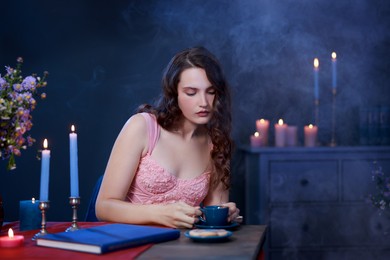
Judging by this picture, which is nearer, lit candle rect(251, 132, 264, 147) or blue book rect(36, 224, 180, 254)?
blue book rect(36, 224, 180, 254)

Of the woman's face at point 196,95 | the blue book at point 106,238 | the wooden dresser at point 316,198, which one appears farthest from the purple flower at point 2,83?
the wooden dresser at point 316,198

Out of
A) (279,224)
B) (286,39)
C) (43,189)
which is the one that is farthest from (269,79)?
(43,189)

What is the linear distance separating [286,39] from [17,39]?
1768 mm

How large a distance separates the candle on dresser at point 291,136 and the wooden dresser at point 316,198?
0.13 metres

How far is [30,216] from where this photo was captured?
2033 mm

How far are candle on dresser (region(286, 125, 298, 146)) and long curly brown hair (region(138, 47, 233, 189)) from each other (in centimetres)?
132

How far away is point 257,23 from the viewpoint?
4285 mm

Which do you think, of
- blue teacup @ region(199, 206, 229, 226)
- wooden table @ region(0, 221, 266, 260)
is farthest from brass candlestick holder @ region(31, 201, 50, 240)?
blue teacup @ region(199, 206, 229, 226)

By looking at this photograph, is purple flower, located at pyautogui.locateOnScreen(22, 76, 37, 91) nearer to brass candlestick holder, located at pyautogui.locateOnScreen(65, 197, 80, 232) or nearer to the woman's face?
brass candlestick holder, located at pyautogui.locateOnScreen(65, 197, 80, 232)

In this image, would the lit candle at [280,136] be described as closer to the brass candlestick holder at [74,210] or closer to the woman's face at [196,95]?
the woman's face at [196,95]

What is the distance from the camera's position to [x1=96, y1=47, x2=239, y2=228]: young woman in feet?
7.97

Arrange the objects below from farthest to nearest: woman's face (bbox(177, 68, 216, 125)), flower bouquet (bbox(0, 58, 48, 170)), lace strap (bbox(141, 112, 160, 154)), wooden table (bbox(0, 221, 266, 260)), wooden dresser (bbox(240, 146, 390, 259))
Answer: wooden dresser (bbox(240, 146, 390, 259)) → lace strap (bbox(141, 112, 160, 154)) → woman's face (bbox(177, 68, 216, 125)) → flower bouquet (bbox(0, 58, 48, 170)) → wooden table (bbox(0, 221, 266, 260))

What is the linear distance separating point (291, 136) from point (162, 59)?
1005 millimetres

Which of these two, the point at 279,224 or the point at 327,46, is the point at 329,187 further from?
the point at 327,46
